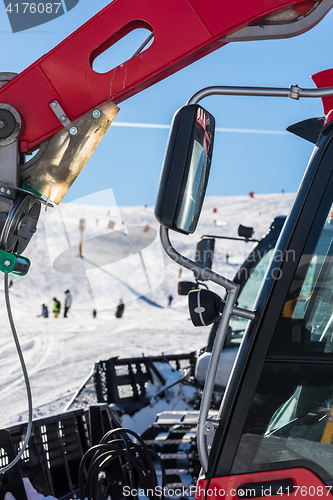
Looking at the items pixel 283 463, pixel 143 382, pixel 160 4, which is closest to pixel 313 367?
pixel 283 463

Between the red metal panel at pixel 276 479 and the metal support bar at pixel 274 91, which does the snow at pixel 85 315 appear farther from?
the red metal panel at pixel 276 479

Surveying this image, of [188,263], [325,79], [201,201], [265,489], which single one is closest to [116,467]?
[265,489]

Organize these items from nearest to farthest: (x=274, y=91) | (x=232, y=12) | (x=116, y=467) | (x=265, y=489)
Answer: (x=265, y=489), (x=274, y=91), (x=232, y=12), (x=116, y=467)

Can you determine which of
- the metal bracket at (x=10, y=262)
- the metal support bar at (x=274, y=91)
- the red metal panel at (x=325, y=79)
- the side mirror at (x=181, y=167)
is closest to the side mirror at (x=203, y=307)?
the side mirror at (x=181, y=167)

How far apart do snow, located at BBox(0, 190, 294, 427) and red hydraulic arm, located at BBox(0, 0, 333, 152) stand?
552 mm

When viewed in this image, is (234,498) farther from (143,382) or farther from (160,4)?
(143,382)

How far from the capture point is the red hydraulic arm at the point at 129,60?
200 centimetres

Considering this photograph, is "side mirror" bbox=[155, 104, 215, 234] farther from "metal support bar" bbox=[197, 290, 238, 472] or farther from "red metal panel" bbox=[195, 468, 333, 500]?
"red metal panel" bbox=[195, 468, 333, 500]

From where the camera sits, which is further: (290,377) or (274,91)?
(274,91)

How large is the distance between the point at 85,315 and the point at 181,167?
20767 mm

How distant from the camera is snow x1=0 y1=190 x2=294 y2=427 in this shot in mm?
3854

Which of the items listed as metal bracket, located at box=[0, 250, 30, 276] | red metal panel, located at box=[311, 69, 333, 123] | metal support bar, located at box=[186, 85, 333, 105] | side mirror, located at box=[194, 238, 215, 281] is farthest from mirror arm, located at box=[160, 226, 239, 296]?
side mirror, located at box=[194, 238, 215, 281]

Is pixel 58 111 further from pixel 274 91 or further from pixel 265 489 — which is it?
pixel 265 489

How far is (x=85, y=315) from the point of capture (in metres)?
21.5
